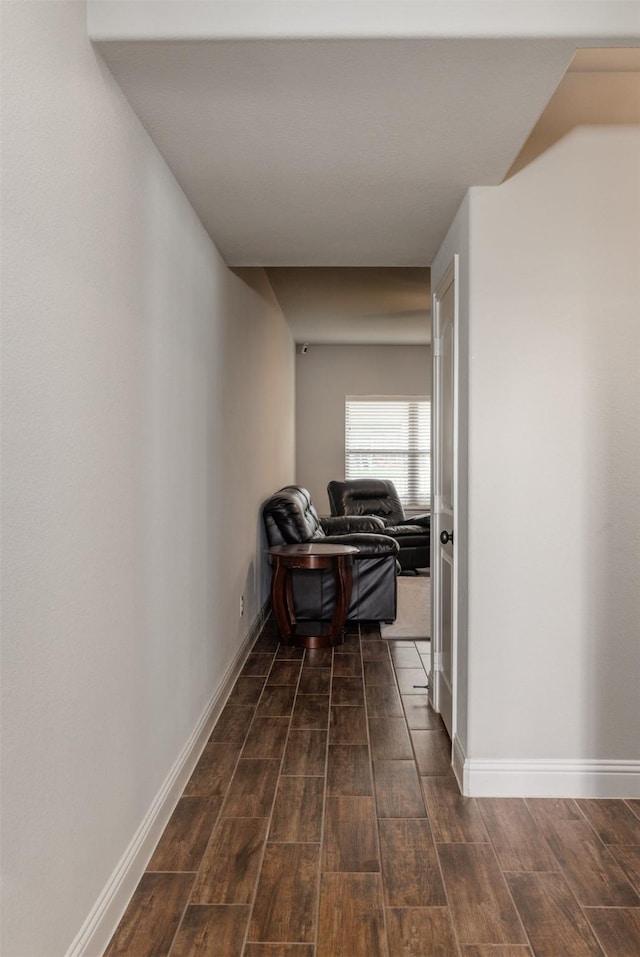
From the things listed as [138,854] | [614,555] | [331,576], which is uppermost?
[614,555]

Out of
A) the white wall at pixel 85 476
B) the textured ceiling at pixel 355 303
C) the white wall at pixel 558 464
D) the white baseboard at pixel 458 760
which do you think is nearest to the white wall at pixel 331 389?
the textured ceiling at pixel 355 303

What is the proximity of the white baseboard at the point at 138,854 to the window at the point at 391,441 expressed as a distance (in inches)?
245

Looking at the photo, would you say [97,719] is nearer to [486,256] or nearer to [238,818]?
[238,818]

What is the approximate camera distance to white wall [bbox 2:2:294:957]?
1.46 meters

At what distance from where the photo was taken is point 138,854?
2.25 metres

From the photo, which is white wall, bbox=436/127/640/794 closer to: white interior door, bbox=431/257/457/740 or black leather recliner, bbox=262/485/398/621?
white interior door, bbox=431/257/457/740

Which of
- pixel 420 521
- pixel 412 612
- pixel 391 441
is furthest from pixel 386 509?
pixel 412 612

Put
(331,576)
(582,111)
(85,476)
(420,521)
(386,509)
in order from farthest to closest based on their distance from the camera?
(386,509)
(420,521)
(331,576)
(582,111)
(85,476)

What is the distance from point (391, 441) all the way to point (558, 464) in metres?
6.76

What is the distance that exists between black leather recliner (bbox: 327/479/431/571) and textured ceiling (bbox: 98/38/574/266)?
16.9 ft

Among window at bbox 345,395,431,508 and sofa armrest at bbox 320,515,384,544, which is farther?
window at bbox 345,395,431,508

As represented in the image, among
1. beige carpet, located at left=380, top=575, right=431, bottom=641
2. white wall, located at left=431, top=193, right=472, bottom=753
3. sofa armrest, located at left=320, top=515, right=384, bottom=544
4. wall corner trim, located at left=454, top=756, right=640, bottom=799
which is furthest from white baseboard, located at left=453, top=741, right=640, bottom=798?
sofa armrest, located at left=320, top=515, right=384, bottom=544

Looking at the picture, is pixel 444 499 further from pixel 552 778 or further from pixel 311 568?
pixel 311 568

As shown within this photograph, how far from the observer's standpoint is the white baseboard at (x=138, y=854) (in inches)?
72.6
